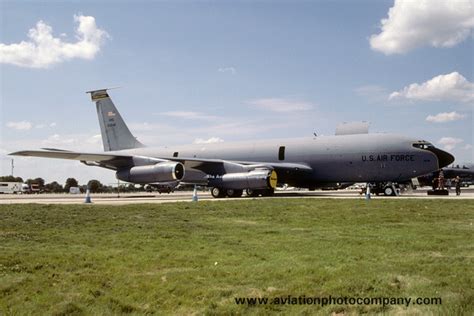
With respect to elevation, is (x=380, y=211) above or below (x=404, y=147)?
below

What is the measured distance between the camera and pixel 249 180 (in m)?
27.7

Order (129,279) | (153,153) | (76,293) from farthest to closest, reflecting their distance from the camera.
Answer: (153,153), (129,279), (76,293)

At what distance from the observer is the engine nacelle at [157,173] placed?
92.8 feet

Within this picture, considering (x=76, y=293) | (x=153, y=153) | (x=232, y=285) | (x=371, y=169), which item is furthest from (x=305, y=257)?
(x=153, y=153)

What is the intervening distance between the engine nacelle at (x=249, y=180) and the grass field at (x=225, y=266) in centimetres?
1536

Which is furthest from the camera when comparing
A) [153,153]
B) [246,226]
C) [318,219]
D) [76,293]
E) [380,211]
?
[153,153]

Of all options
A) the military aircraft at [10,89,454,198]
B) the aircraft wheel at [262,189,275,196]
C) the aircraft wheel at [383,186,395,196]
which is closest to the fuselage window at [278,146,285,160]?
the military aircraft at [10,89,454,198]

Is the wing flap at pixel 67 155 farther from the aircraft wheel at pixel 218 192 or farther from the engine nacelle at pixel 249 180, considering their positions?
the engine nacelle at pixel 249 180

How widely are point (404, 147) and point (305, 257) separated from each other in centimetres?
2122

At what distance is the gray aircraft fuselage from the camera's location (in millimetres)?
26753

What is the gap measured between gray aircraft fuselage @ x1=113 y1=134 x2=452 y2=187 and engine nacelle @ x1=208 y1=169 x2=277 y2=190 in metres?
3.10

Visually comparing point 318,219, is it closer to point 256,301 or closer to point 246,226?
point 246,226

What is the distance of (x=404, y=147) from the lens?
26969 millimetres

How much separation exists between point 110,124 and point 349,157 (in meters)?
20.7
